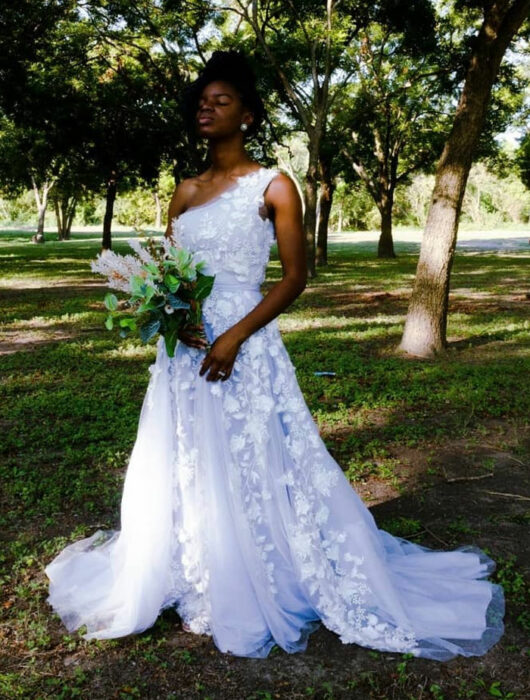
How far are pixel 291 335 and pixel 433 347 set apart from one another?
2.40m

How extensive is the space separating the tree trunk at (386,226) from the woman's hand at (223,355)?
24230mm

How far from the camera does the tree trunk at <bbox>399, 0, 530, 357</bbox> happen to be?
24.6 ft

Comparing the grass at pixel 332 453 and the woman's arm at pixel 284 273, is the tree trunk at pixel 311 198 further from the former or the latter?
the woman's arm at pixel 284 273

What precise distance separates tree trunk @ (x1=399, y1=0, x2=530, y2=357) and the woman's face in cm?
549

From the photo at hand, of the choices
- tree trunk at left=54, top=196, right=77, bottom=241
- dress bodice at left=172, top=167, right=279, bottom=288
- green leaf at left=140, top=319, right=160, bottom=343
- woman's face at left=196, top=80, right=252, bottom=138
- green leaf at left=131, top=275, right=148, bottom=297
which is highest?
tree trunk at left=54, top=196, right=77, bottom=241

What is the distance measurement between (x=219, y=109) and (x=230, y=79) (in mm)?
137

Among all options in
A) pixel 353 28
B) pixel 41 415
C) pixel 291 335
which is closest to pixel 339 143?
pixel 353 28

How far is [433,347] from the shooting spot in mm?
8477

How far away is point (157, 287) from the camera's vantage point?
2.70 metres

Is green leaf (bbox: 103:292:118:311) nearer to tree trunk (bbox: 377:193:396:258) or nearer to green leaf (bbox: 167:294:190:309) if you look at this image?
green leaf (bbox: 167:294:190:309)

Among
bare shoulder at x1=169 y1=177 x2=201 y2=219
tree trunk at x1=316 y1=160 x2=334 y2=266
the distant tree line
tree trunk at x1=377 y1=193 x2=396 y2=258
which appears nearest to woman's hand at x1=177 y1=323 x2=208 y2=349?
bare shoulder at x1=169 y1=177 x2=201 y2=219

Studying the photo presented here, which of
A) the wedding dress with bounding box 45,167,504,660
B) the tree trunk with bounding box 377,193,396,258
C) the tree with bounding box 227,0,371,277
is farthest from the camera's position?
the tree trunk with bounding box 377,193,396,258

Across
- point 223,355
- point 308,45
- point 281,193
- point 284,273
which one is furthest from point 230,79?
point 308,45

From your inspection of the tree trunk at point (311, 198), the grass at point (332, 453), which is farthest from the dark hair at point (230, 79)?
the tree trunk at point (311, 198)
